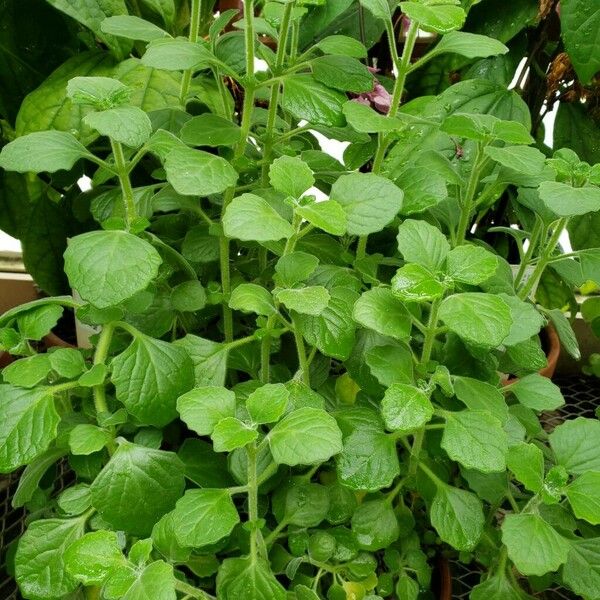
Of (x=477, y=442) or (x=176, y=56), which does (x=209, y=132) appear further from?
(x=477, y=442)

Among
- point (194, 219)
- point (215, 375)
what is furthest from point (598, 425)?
point (194, 219)

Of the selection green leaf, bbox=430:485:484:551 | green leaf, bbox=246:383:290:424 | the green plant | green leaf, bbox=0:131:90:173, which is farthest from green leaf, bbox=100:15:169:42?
green leaf, bbox=430:485:484:551

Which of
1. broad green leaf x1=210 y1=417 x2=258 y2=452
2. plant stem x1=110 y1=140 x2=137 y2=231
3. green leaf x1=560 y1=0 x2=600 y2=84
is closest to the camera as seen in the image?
broad green leaf x1=210 y1=417 x2=258 y2=452

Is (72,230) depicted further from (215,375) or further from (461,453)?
(461,453)

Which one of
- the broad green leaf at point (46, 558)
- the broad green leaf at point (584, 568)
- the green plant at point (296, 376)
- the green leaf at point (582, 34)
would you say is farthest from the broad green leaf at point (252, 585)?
the green leaf at point (582, 34)

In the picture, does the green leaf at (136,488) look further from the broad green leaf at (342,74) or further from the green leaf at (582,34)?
the green leaf at (582,34)

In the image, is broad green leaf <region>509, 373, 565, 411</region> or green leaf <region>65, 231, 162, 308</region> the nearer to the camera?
green leaf <region>65, 231, 162, 308</region>

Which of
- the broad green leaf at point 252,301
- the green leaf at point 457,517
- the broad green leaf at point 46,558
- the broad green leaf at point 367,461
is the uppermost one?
the broad green leaf at point 252,301

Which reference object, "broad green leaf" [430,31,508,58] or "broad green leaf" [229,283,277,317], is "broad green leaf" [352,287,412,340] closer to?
"broad green leaf" [229,283,277,317]
